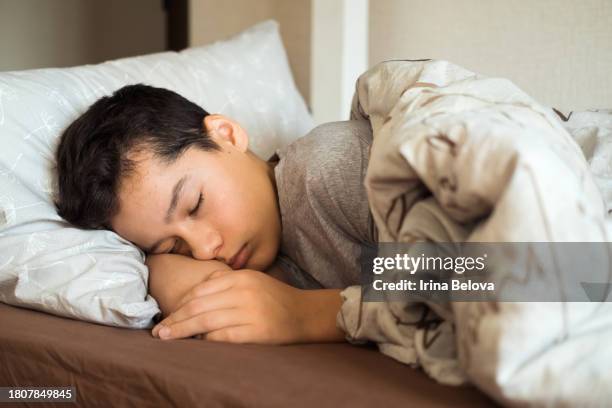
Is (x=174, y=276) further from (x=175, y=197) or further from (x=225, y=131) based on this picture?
(x=225, y=131)

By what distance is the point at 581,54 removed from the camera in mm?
1539

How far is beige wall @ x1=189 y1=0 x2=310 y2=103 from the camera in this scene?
2178mm

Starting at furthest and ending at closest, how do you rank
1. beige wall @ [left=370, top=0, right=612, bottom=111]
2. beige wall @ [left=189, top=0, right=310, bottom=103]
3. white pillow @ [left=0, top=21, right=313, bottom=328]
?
beige wall @ [left=189, top=0, right=310, bottom=103] < beige wall @ [left=370, top=0, right=612, bottom=111] < white pillow @ [left=0, top=21, right=313, bottom=328]

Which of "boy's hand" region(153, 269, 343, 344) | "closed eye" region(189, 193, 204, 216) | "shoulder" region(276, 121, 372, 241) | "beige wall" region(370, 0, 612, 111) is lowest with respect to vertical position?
"boy's hand" region(153, 269, 343, 344)

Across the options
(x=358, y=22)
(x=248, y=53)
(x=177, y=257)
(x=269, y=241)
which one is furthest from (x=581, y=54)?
(x=177, y=257)

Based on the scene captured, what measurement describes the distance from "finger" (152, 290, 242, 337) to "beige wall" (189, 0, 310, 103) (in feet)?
4.46

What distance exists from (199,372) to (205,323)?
141 mm

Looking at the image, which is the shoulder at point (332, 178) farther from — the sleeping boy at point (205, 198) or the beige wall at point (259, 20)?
the beige wall at point (259, 20)

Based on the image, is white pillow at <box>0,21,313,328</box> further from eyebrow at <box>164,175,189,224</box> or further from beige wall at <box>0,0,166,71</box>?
beige wall at <box>0,0,166,71</box>

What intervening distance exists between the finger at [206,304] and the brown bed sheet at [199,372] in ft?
0.13

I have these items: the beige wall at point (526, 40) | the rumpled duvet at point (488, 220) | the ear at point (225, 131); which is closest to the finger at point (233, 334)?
the rumpled duvet at point (488, 220)

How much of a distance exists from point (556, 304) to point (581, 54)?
113 cm

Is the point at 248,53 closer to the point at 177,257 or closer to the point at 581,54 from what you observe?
the point at 177,257

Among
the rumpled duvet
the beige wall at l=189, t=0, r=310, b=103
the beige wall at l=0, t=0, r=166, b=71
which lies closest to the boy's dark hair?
the rumpled duvet
